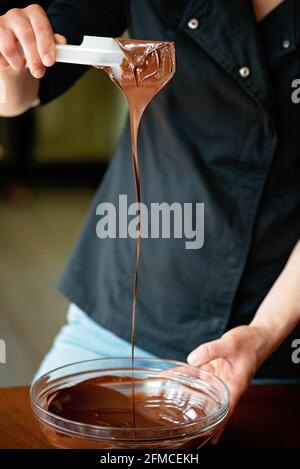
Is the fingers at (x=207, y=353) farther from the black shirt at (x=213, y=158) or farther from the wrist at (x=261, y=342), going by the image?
the black shirt at (x=213, y=158)

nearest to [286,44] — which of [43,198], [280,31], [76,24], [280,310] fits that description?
[280,31]

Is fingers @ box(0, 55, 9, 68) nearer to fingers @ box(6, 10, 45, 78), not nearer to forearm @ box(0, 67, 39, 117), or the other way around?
fingers @ box(6, 10, 45, 78)

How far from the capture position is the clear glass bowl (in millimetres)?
893

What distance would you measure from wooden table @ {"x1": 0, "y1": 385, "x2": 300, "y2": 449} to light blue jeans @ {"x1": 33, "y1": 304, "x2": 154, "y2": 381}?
303 millimetres

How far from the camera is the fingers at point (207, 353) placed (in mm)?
1187

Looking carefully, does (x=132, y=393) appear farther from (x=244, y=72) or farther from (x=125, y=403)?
(x=244, y=72)

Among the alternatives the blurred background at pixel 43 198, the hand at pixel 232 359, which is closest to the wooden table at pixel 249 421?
the hand at pixel 232 359

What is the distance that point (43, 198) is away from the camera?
239 inches

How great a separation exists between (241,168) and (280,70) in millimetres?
219

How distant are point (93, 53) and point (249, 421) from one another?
0.64 m

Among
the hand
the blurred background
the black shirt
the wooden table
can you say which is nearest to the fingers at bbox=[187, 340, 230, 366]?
the hand

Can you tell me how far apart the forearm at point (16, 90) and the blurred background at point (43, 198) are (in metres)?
1.85
